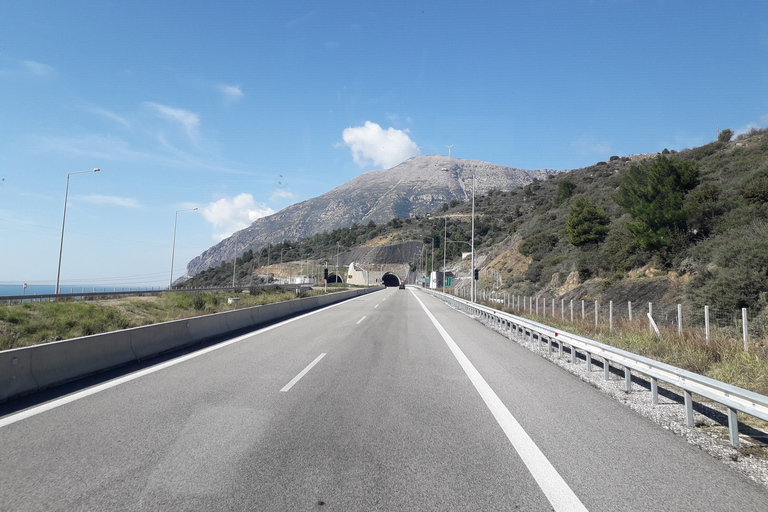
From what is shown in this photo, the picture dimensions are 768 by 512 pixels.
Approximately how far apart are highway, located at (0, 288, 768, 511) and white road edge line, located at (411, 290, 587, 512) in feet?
0.06

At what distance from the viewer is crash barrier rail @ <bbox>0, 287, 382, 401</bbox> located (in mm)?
6621

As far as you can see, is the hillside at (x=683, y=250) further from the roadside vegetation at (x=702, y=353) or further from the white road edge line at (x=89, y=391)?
the white road edge line at (x=89, y=391)

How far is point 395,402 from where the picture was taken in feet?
21.6

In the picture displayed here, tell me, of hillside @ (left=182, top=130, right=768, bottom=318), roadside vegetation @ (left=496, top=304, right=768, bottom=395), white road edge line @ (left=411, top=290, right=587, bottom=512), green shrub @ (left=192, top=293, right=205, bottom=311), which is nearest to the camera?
white road edge line @ (left=411, top=290, right=587, bottom=512)

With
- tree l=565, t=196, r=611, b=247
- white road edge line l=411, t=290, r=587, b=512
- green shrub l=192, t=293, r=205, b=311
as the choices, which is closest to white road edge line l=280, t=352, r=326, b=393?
white road edge line l=411, t=290, r=587, b=512

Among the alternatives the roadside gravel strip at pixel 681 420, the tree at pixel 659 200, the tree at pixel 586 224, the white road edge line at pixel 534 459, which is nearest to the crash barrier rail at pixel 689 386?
the roadside gravel strip at pixel 681 420

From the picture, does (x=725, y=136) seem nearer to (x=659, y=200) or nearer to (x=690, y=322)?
(x=659, y=200)

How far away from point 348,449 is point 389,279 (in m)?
131

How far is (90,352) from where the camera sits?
837 cm

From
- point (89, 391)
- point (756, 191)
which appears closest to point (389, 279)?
point (756, 191)

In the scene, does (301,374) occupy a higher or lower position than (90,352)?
lower

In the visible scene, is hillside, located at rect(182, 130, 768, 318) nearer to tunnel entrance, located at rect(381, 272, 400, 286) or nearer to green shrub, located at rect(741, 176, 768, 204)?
green shrub, located at rect(741, 176, 768, 204)

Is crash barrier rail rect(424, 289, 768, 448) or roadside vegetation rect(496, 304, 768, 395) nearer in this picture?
crash barrier rail rect(424, 289, 768, 448)

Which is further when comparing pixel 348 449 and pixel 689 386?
pixel 689 386
